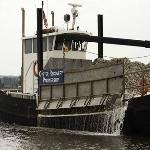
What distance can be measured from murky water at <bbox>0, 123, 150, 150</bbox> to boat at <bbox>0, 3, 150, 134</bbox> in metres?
0.73

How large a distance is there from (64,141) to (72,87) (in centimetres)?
442

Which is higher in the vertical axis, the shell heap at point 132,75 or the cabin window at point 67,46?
the cabin window at point 67,46

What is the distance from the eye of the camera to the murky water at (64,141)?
56.6ft

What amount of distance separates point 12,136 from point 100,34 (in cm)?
895

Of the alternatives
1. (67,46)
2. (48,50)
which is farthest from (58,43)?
(48,50)

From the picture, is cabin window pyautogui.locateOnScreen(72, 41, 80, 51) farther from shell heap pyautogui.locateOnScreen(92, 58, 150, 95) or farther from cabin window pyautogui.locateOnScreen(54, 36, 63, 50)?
shell heap pyautogui.locateOnScreen(92, 58, 150, 95)

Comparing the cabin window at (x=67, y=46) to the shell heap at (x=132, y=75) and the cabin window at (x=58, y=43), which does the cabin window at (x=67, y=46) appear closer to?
the cabin window at (x=58, y=43)

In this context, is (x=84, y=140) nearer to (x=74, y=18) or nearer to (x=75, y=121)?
(x=75, y=121)

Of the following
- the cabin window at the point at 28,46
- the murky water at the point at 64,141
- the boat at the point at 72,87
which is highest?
the cabin window at the point at 28,46

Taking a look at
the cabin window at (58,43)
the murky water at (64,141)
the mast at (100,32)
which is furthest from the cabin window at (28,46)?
the murky water at (64,141)

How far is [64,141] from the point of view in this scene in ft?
61.8

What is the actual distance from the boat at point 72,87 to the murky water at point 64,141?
0.73 metres

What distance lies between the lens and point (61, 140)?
62.9 ft

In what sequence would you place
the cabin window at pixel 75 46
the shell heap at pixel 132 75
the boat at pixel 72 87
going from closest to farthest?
the boat at pixel 72 87
the shell heap at pixel 132 75
the cabin window at pixel 75 46
